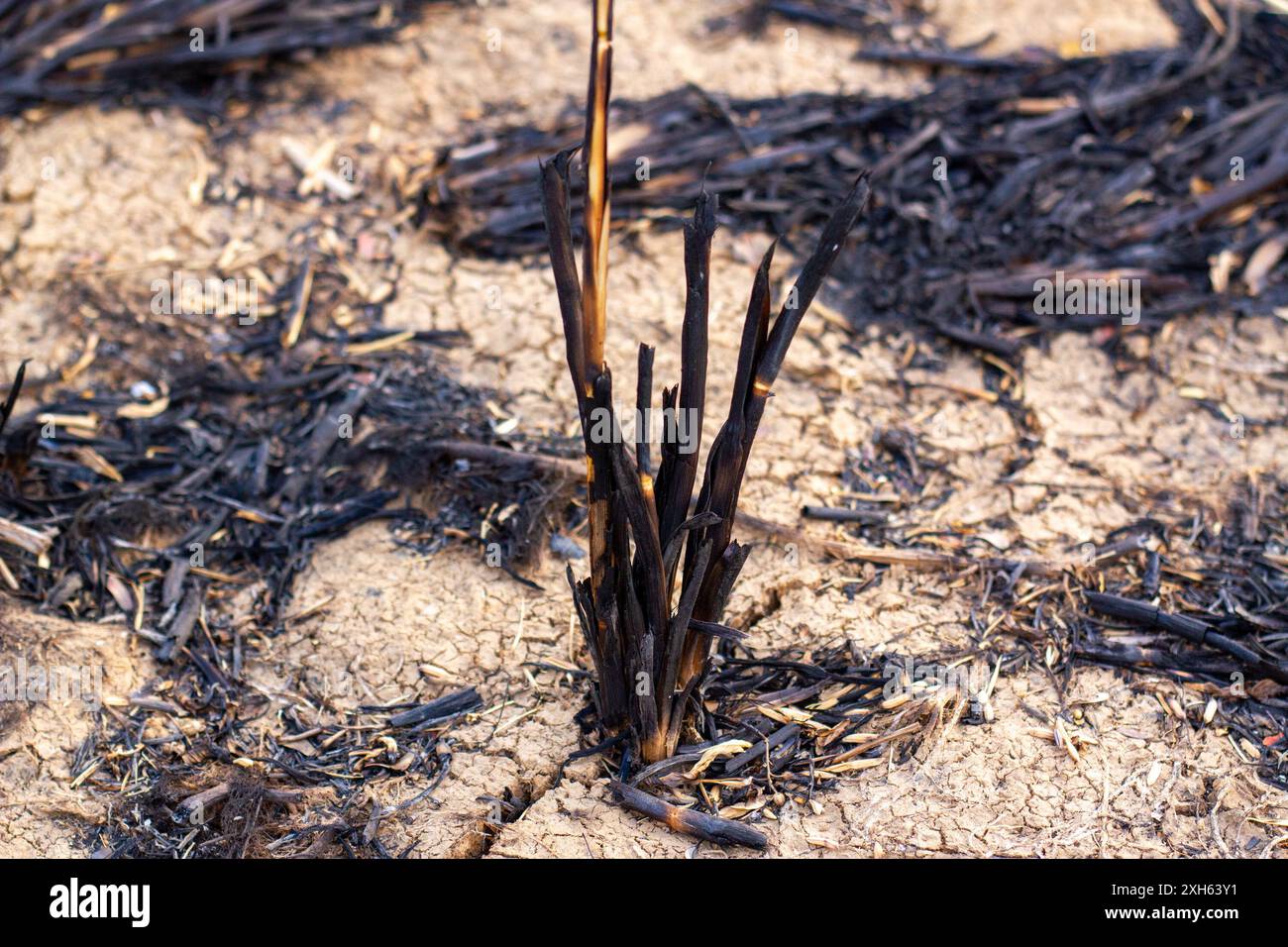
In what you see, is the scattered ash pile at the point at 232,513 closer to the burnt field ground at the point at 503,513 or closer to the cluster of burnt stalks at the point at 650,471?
the burnt field ground at the point at 503,513

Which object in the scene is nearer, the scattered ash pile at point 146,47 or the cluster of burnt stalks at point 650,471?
the cluster of burnt stalks at point 650,471

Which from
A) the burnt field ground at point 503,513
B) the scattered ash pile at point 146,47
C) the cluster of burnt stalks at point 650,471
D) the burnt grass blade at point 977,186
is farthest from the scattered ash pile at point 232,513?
the scattered ash pile at point 146,47

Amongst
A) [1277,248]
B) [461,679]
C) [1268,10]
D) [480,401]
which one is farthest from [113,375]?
[1268,10]

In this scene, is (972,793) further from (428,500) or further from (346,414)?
(346,414)

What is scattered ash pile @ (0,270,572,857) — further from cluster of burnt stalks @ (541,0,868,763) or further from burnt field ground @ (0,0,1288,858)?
cluster of burnt stalks @ (541,0,868,763)

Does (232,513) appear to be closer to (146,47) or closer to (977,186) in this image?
(146,47)

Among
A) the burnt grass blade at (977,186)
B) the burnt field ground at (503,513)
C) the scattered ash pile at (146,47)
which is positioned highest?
the scattered ash pile at (146,47)

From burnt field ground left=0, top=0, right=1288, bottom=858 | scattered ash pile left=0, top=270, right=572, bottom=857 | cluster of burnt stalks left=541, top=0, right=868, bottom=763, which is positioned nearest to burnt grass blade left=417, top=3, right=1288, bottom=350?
burnt field ground left=0, top=0, right=1288, bottom=858
